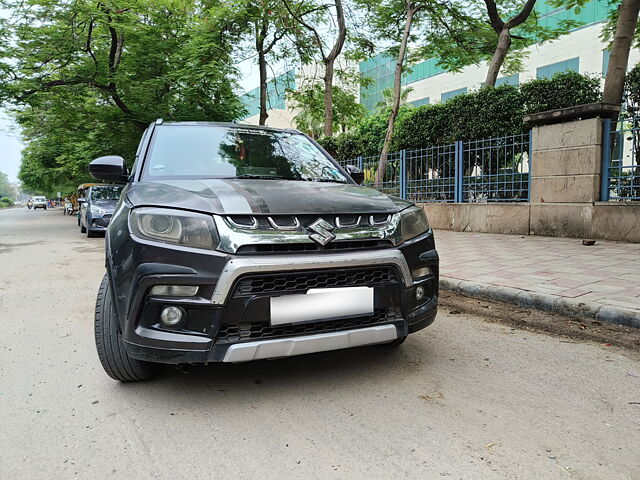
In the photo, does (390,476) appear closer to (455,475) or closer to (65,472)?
(455,475)

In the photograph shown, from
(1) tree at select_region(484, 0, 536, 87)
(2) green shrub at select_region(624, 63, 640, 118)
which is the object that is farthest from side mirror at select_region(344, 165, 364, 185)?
(1) tree at select_region(484, 0, 536, 87)

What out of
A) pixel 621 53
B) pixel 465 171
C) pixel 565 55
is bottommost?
pixel 465 171

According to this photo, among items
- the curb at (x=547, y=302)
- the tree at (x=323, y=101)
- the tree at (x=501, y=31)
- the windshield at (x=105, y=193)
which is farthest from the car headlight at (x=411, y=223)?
the tree at (x=323, y=101)

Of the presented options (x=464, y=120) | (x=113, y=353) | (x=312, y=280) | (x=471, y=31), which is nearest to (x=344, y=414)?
(x=312, y=280)

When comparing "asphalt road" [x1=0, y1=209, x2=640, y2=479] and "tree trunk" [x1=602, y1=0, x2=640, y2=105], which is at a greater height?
"tree trunk" [x1=602, y1=0, x2=640, y2=105]

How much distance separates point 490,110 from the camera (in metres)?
9.26

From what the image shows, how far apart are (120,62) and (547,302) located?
1539 cm

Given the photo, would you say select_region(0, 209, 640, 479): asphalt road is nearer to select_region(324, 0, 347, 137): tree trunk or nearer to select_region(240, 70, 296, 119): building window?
select_region(324, 0, 347, 137): tree trunk

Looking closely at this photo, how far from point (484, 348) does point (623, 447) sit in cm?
122

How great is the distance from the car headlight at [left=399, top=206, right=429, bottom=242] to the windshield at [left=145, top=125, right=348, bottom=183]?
0.82 metres

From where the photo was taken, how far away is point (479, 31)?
44.1ft

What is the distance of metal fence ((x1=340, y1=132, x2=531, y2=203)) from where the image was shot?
865cm

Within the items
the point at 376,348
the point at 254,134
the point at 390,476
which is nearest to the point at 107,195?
the point at 254,134

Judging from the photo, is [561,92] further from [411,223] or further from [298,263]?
[298,263]
